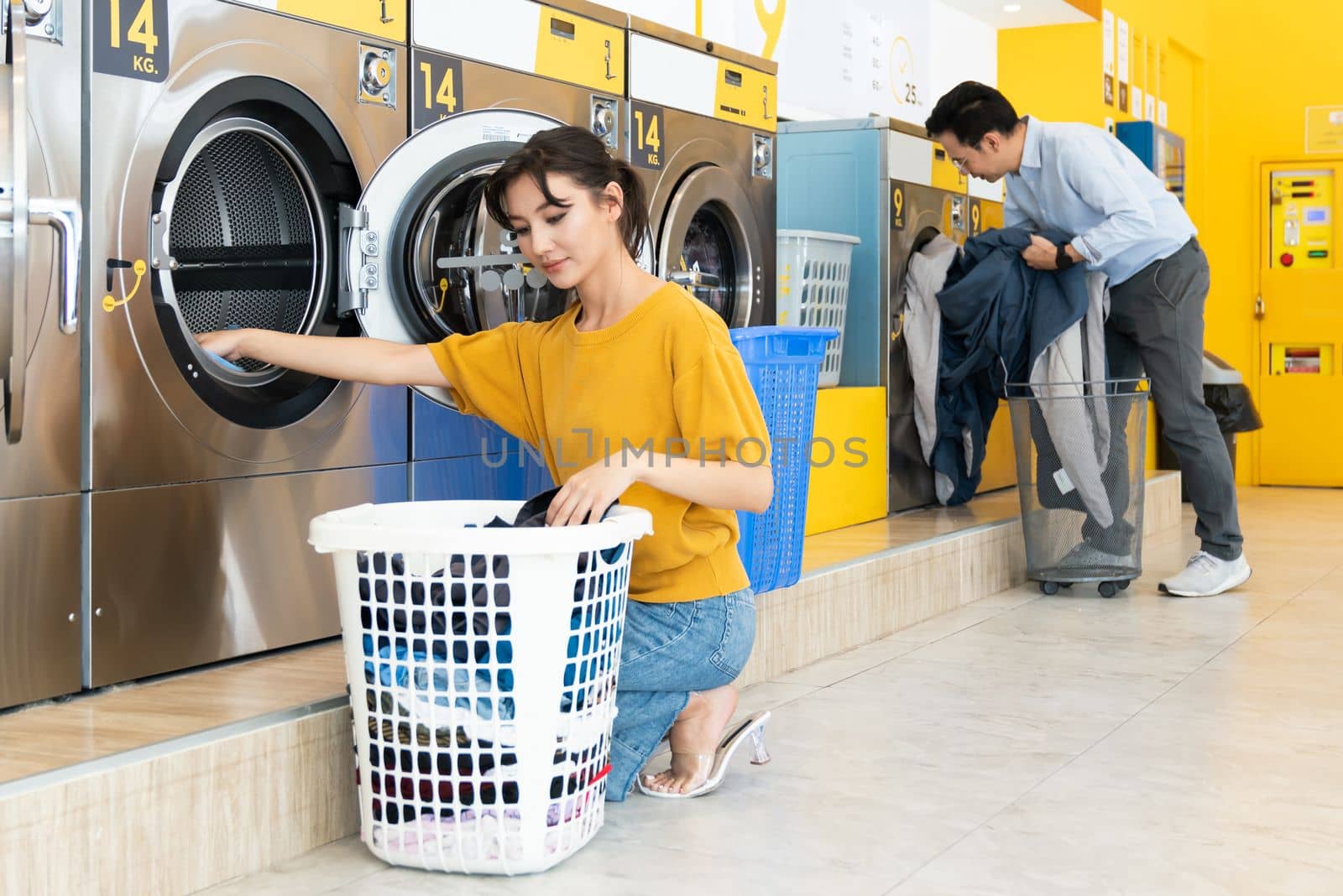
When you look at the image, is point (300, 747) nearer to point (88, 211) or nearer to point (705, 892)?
point (705, 892)

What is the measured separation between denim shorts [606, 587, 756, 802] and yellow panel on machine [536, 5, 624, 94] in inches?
47.2

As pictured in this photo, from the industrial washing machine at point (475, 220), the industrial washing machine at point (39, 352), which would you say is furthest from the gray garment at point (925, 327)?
Answer: the industrial washing machine at point (39, 352)

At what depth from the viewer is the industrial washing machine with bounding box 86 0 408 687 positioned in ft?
6.14

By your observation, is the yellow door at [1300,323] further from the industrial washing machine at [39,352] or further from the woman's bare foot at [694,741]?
the industrial washing machine at [39,352]

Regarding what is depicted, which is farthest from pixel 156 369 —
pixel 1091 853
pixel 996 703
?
pixel 996 703

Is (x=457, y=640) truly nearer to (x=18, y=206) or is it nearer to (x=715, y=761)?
(x=715, y=761)

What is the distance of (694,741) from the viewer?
204 centimetres

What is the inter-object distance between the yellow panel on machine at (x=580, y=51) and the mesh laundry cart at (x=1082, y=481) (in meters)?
1.45

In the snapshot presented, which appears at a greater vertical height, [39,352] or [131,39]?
[131,39]

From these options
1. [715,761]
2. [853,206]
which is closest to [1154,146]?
[853,206]

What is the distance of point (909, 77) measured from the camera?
5.22 metres

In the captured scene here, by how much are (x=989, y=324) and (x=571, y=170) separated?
2240 mm

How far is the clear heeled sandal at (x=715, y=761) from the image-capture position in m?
2.03

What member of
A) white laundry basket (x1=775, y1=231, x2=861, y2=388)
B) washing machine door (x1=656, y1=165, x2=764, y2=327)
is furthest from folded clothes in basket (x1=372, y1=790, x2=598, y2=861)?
white laundry basket (x1=775, y1=231, x2=861, y2=388)
